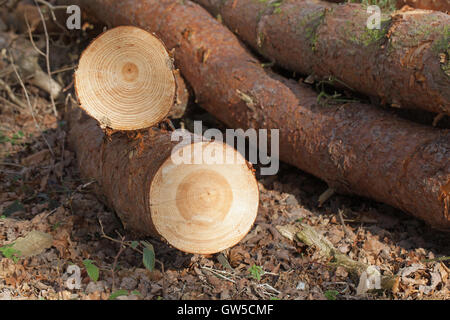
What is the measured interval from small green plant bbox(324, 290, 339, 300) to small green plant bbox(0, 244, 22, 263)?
1.82 meters

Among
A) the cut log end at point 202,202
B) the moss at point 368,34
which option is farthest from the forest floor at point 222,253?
the moss at point 368,34

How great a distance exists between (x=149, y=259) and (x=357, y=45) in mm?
1946

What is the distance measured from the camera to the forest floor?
2.59 metres

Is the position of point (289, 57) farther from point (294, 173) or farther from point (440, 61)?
point (440, 61)

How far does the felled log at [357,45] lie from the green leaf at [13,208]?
2240 mm

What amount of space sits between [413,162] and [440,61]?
613 mm

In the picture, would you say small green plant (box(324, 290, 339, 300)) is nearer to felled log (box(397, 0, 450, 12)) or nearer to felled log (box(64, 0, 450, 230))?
felled log (box(64, 0, 450, 230))

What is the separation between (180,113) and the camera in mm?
3934

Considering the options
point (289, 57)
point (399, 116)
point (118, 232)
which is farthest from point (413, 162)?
point (118, 232)

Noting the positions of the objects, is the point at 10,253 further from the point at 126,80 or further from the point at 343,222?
the point at 343,222

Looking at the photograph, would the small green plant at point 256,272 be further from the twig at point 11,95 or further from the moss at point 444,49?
the twig at point 11,95

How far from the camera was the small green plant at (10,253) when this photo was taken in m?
2.67

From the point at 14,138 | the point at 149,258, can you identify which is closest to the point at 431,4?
the point at 149,258
